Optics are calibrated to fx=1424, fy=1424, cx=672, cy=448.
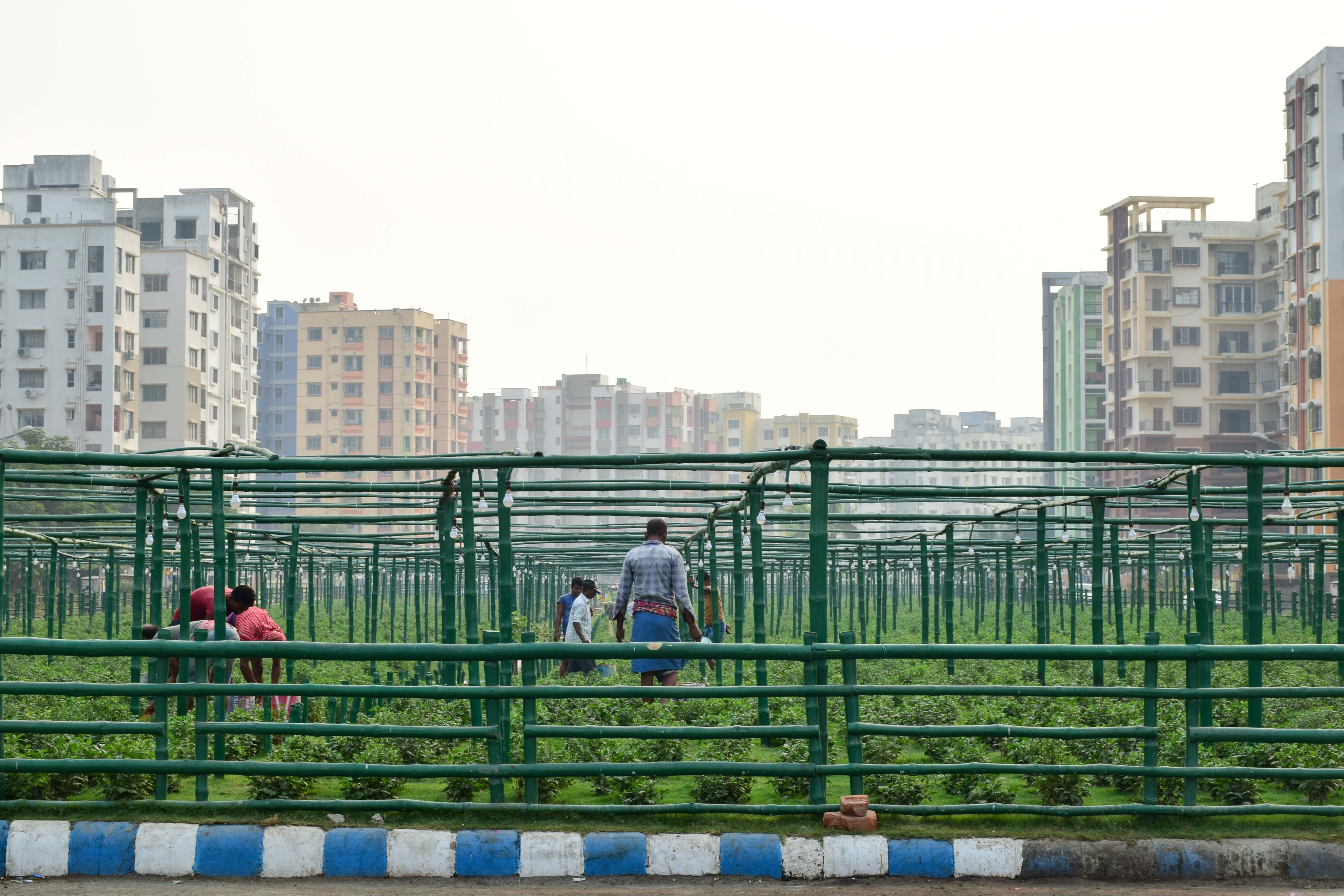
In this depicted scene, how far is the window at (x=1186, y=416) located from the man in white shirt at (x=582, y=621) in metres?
70.0

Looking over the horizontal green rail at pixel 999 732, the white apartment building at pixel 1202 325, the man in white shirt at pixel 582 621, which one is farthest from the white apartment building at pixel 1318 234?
the horizontal green rail at pixel 999 732

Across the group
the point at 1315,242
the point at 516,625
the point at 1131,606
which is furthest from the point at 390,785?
the point at 1315,242

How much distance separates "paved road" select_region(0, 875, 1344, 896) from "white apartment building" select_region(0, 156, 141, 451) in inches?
2853

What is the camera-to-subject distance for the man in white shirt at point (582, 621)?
1758cm

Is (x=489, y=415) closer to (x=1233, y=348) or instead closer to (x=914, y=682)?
(x=1233, y=348)

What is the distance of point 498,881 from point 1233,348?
267 feet

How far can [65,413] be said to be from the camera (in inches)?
2965

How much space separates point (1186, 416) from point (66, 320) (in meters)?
62.1

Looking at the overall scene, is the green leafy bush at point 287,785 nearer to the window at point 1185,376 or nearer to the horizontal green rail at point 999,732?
the horizontal green rail at point 999,732

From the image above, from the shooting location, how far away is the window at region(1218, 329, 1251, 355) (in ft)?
266

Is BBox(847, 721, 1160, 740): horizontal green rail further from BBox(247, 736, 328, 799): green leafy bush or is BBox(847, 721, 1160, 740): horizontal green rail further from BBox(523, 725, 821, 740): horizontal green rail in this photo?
BBox(247, 736, 328, 799): green leafy bush

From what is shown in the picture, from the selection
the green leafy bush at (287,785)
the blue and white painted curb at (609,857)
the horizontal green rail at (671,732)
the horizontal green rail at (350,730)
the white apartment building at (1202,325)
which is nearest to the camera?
the blue and white painted curb at (609,857)

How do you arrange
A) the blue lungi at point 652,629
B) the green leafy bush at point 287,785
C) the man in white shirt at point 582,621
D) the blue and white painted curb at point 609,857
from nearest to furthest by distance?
the blue and white painted curb at point 609,857 → the green leafy bush at point 287,785 → the blue lungi at point 652,629 → the man in white shirt at point 582,621

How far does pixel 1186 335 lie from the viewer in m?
81.3
